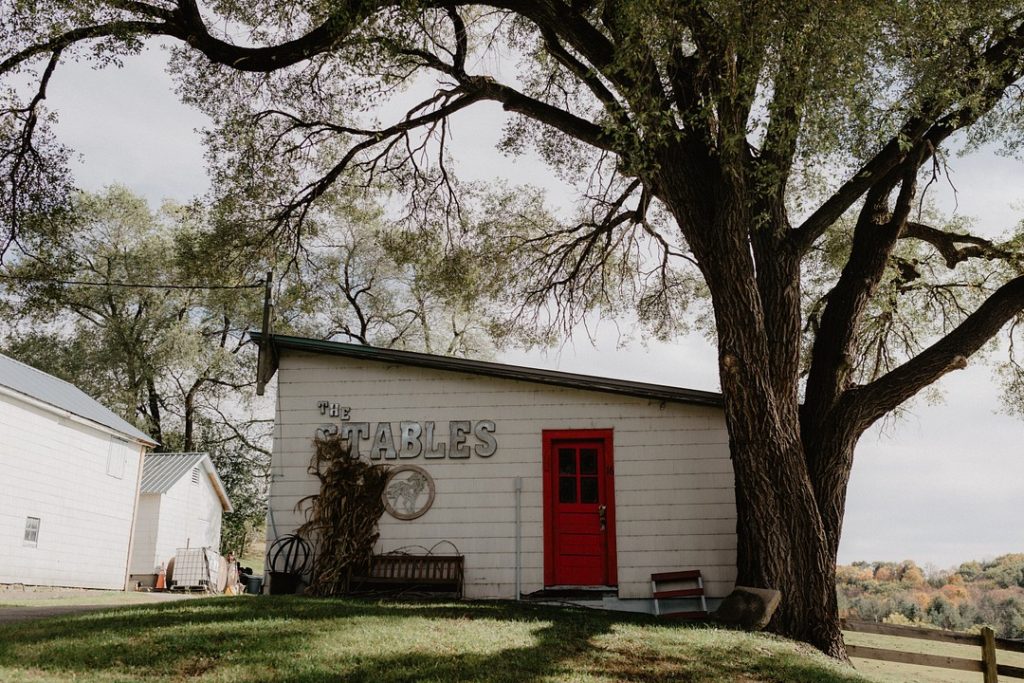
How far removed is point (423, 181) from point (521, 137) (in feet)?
6.35

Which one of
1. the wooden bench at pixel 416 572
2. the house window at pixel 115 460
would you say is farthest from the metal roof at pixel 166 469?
the wooden bench at pixel 416 572

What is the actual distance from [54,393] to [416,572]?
12055 millimetres

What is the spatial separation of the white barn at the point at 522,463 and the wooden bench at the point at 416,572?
0.18 meters

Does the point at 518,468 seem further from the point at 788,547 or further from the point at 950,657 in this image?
the point at 950,657

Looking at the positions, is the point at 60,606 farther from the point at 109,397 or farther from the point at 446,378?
the point at 109,397

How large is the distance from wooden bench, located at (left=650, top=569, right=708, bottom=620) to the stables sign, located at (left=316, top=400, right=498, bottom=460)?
9.55 feet

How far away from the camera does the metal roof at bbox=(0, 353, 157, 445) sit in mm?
16750

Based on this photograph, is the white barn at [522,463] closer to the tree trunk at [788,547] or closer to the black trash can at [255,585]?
the black trash can at [255,585]

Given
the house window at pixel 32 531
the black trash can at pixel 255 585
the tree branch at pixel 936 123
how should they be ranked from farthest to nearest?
the house window at pixel 32 531
the black trash can at pixel 255 585
the tree branch at pixel 936 123

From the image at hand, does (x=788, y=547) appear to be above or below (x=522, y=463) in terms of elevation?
below

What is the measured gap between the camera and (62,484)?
58.7ft

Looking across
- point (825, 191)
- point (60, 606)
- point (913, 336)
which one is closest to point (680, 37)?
point (825, 191)

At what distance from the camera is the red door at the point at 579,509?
1098cm

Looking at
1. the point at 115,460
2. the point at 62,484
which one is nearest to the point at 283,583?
the point at 62,484
